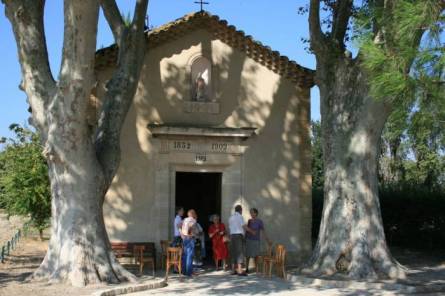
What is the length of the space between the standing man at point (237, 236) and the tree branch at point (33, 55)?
16.3ft

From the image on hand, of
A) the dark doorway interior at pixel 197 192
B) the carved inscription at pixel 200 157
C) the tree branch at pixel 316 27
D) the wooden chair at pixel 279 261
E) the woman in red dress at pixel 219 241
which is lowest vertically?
the wooden chair at pixel 279 261

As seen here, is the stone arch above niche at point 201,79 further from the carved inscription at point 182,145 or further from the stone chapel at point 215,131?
the carved inscription at point 182,145

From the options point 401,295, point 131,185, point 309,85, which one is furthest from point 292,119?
point 401,295

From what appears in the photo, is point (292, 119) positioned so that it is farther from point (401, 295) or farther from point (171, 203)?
point (401, 295)

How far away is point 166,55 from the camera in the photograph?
50.7 ft

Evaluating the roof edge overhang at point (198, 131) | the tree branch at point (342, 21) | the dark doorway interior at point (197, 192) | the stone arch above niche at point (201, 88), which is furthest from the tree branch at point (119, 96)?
the dark doorway interior at point (197, 192)

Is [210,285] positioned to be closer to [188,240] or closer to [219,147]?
[188,240]

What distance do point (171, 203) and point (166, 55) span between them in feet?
12.3

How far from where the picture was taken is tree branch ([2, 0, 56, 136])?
1166 centimetres

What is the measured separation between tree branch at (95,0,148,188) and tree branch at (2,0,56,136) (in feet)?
3.85

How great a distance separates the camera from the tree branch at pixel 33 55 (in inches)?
459

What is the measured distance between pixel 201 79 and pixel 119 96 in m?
3.72

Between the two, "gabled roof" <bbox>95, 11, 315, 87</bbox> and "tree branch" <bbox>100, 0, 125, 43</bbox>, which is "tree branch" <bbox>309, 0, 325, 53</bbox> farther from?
"tree branch" <bbox>100, 0, 125, 43</bbox>

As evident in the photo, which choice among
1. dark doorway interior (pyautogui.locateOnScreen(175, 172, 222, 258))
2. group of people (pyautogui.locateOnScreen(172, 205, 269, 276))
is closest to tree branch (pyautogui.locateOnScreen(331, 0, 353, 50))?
group of people (pyautogui.locateOnScreen(172, 205, 269, 276))
